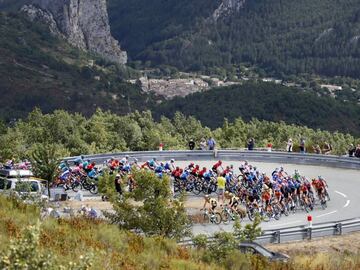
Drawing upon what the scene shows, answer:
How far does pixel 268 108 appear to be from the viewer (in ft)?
411

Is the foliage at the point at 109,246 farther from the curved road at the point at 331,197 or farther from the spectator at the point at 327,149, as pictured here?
the spectator at the point at 327,149

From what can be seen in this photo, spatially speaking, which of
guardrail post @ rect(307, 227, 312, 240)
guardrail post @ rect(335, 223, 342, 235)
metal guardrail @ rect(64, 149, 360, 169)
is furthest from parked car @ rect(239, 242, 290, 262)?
metal guardrail @ rect(64, 149, 360, 169)

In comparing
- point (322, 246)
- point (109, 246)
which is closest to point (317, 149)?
point (322, 246)

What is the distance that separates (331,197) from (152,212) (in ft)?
54.3

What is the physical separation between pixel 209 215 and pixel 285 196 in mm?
4816

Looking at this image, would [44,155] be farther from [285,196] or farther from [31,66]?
[31,66]

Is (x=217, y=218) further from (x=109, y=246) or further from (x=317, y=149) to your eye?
(x=317, y=149)

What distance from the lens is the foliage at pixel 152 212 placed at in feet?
61.2

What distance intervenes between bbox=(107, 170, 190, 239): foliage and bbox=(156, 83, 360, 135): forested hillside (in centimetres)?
9737

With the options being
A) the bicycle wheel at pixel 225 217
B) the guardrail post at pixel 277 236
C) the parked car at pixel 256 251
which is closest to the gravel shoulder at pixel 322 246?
the guardrail post at pixel 277 236

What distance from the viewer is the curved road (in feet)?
86.8

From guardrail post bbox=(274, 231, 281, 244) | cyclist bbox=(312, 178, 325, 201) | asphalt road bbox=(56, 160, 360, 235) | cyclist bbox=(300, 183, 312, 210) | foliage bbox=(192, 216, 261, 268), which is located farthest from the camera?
cyclist bbox=(312, 178, 325, 201)

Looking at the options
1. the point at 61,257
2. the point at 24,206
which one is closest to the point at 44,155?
the point at 24,206

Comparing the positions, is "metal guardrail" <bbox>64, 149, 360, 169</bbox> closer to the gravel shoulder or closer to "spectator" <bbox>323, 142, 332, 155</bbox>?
"spectator" <bbox>323, 142, 332, 155</bbox>
